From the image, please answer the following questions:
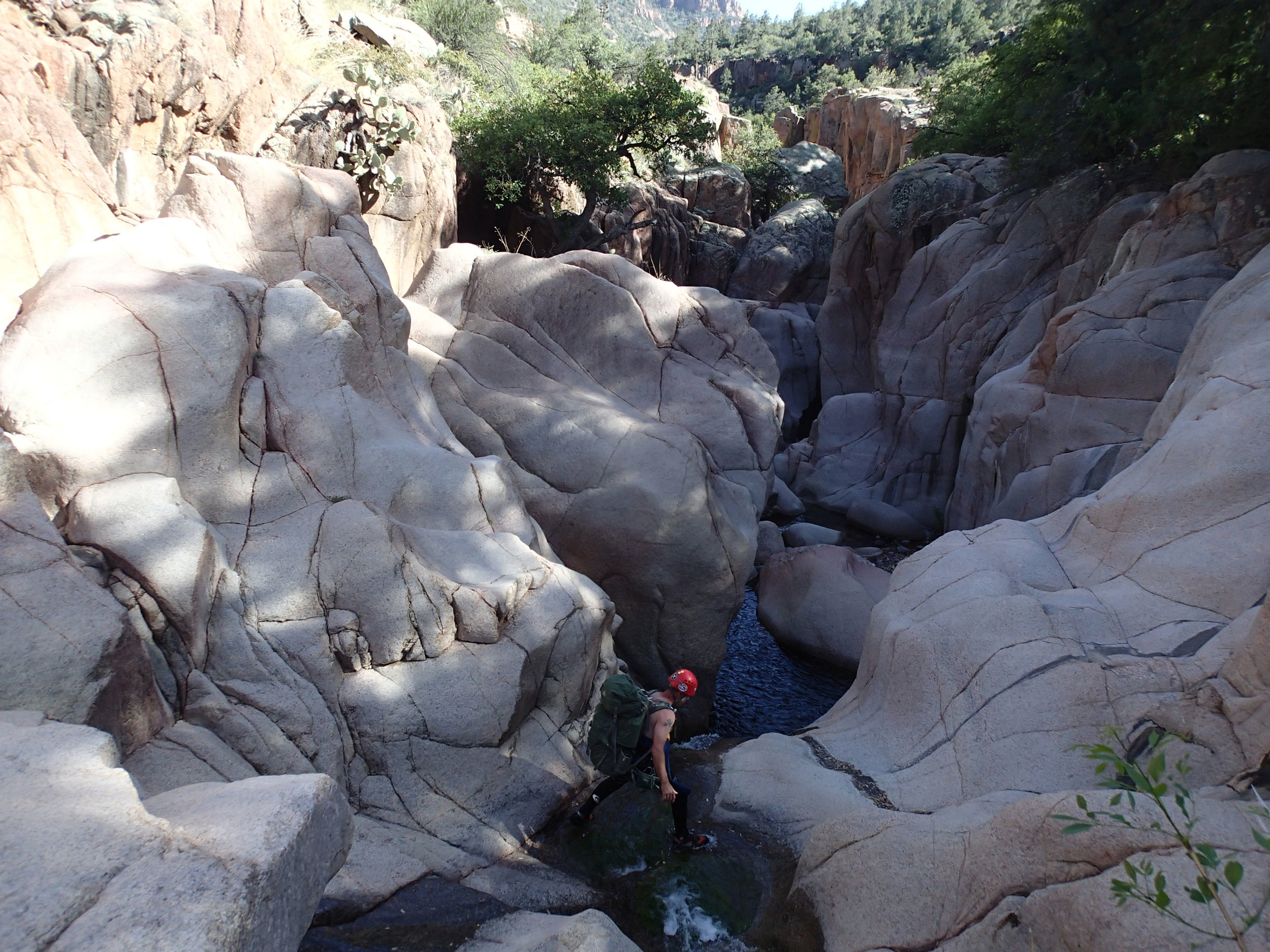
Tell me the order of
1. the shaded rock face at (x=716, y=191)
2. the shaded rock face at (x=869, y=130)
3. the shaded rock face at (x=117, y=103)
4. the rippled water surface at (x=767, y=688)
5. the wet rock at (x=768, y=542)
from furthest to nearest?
the shaded rock face at (x=869, y=130), the shaded rock face at (x=716, y=191), the wet rock at (x=768, y=542), the rippled water surface at (x=767, y=688), the shaded rock face at (x=117, y=103)

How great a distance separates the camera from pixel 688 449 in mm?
9898

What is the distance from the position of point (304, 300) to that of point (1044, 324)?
13.2 m

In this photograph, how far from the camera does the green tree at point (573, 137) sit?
16.6m

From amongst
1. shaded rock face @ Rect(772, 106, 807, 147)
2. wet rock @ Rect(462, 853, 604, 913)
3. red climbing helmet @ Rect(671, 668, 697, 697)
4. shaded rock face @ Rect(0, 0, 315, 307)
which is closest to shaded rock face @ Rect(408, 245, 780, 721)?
shaded rock face @ Rect(0, 0, 315, 307)

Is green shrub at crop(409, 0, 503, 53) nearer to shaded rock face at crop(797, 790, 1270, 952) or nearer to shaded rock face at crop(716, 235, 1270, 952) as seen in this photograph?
shaded rock face at crop(716, 235, 1270, 952)

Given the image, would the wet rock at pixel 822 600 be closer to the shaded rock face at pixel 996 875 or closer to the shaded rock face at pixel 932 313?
the shaded rock face at pixel 932 313

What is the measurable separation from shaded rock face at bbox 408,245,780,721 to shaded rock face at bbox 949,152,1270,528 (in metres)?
3.96

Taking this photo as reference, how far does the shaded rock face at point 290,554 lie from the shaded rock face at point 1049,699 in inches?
82.5

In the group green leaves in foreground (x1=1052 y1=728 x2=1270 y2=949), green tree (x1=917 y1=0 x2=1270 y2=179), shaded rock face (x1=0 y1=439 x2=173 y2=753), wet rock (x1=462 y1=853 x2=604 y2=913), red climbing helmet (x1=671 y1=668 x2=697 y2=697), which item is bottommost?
wet rock (x1=462 y1=853 x2=604 y2=913)

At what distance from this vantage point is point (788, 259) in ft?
83.8

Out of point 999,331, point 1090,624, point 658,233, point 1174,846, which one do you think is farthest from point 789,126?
point 1174,846

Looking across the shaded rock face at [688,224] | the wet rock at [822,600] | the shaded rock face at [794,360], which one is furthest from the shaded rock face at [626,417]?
the shaded rock face at [794,360]

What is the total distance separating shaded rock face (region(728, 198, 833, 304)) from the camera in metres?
25.4

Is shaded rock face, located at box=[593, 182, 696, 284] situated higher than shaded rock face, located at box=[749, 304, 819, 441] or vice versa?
shaded rock face, located at box=[593, 182, 696, 284]
